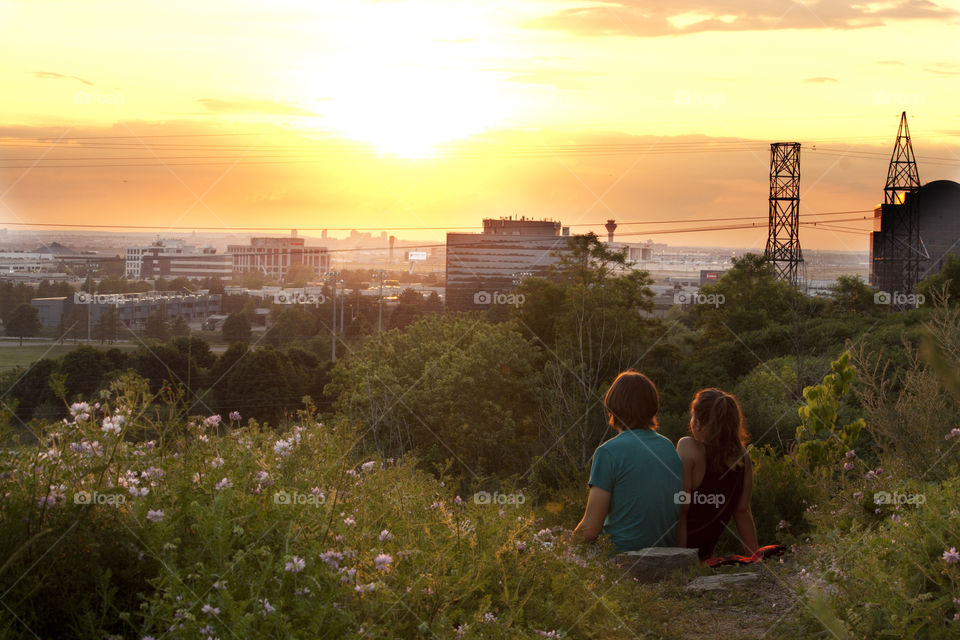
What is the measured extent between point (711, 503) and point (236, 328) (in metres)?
39.8

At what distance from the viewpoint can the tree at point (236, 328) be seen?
42.2m

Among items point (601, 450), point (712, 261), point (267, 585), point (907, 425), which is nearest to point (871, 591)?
point (601, 450)

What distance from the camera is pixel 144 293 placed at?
46.1 metres

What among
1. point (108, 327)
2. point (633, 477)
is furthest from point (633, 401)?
point (108, 327)

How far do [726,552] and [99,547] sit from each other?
16.2 ft

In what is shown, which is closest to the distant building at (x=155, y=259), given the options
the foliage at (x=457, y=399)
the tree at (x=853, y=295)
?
the foliage at (x=457, y=399)

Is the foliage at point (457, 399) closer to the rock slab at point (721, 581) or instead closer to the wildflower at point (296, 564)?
the rock slab at point (721, 581)

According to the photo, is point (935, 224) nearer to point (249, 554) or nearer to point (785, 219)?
point (785, 219)

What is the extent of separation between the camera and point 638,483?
17.2 ft

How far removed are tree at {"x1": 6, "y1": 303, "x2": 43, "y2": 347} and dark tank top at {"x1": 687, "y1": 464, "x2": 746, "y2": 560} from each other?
3914cm

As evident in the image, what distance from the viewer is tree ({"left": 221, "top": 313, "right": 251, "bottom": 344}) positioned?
42.2m

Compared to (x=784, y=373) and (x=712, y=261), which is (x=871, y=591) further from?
(x=712, y=261)

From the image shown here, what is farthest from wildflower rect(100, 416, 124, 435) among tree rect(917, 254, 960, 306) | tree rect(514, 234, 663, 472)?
tree rect(917, 254, 960, 306)

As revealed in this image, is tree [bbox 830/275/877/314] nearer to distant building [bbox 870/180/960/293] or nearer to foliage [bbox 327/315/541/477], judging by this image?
distant building [bbox 870/180/960/293]
